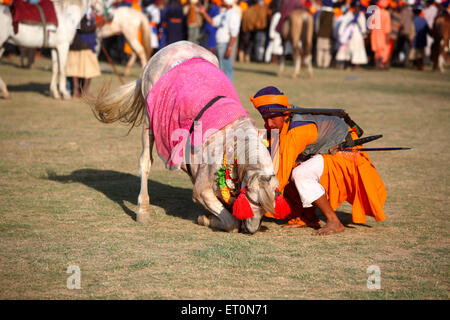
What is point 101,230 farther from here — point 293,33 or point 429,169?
point 293,33

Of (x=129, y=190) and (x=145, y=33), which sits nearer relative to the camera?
(x=129, y=190)

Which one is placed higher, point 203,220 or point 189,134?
point 189,134

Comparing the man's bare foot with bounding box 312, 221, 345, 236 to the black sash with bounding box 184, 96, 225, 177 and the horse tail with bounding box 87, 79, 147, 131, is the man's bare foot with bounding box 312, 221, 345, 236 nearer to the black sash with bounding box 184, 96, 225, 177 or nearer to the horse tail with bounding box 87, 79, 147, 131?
the black sash with bounding box 184, 96, 225, 177

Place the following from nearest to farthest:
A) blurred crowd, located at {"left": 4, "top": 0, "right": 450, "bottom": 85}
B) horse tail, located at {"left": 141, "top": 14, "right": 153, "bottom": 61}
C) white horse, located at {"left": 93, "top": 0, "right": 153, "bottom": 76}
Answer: white horse, located at {"left": 93, "top": 0, "right": 153, "bottom": 76} → horse tail, located at {"left": 141, "top": 14, "right": 153, "bottom": 61} → blurred crowd, located at {"left": 4, "top": 0, "right": 450, "bottom": 85}

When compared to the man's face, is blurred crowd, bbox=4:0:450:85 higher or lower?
higher

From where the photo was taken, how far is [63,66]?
13.0 m

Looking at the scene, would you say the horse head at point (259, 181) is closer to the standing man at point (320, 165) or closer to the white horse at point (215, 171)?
the white horse at point (215, 171)

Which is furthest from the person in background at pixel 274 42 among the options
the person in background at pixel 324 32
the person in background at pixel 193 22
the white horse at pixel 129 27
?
the white horse at pixel 129 27

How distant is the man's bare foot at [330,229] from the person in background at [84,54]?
340 inches

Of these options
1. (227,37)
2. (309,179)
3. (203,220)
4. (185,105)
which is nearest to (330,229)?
(309,179)

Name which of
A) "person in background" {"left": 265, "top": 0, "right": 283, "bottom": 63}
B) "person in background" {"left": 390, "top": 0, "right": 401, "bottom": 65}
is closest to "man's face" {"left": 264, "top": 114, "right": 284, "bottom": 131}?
"person in background" {"left": 265, "top": 0, "right": 283, "bottom": 63}

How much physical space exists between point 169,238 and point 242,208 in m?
0.70

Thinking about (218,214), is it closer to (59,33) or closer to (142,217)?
(142,217)

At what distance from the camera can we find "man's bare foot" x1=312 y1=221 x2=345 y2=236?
5.33m
